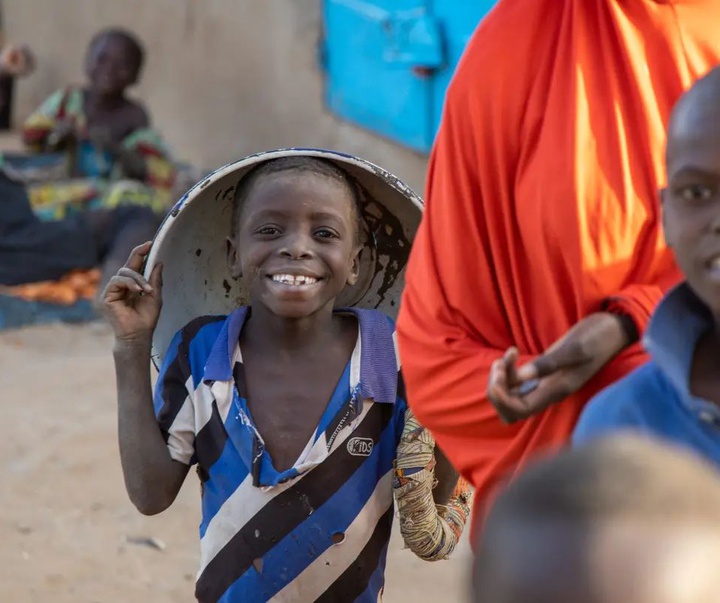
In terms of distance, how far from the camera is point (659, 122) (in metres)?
1.94

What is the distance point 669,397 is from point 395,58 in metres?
5.49

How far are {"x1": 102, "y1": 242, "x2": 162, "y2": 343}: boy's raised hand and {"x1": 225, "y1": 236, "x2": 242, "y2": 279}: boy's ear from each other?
16 centimetres

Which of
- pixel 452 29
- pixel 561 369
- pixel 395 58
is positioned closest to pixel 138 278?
pixel 561 369

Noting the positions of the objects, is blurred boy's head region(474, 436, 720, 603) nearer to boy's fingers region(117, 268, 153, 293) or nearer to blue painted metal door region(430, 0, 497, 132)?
boy's fingers region(117, 268, 153, 293)

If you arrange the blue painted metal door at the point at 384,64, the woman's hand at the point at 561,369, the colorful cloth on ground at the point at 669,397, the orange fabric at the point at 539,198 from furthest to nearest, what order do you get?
the blue painted metal door at the point at 384,64 → the orange fabric at the point at 539,198 → the woman's hand at the point at 561,369 → the colorful cloth on ground at the point at 669,397

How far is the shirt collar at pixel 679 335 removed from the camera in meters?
1.53

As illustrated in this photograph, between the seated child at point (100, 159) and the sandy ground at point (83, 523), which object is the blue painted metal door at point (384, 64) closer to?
the seated child at point (100, 159)

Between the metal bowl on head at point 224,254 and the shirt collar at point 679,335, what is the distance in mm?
1021

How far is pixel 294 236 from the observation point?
2477 mm

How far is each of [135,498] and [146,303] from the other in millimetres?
384

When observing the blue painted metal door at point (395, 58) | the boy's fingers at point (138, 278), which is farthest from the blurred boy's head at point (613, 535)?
the blue painted metal door at point (395, 58)

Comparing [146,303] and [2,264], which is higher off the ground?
[146,303]

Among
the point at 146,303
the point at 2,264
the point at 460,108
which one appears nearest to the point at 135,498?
the point at 146,303

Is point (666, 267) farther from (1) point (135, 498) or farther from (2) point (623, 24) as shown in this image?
(1) point (135, 498)
